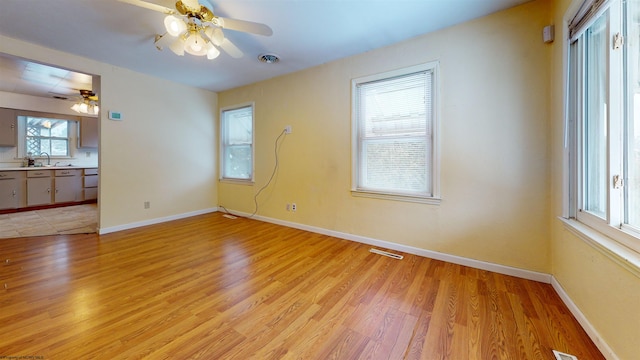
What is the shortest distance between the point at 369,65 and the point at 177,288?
3.09 meters

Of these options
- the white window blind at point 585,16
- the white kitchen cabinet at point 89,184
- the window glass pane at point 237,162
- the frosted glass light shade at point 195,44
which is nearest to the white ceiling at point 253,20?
the frosted glass light shade at point 195,44

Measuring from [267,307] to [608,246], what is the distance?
2040 millimetres

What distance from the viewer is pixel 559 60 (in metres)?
1.80

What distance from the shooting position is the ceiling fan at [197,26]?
5.89 feet

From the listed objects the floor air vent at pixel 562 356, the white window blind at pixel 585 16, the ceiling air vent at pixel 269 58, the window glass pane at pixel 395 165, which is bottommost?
the floor air vent at pixel 562 356

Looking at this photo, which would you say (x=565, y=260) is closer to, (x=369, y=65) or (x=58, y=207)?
(x=369, y=65)

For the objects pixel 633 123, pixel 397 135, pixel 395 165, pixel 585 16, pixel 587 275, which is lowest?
pixel 587 275

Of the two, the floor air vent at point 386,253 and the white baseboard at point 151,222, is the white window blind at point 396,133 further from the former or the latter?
the white baseboard at point 151,222

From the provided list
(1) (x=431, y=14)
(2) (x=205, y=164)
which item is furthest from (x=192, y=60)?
(1) (x=431, y=14)

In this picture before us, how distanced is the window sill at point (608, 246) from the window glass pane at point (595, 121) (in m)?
0.12

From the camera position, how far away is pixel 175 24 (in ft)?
5.97

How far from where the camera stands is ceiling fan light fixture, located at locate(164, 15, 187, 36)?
179 cm

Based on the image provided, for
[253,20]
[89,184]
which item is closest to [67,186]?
[89,184]

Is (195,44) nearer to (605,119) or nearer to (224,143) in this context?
(224,143)
